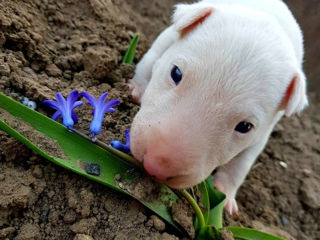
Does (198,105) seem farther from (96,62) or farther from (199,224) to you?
(96,62)

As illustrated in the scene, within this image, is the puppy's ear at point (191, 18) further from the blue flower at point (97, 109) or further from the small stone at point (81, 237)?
the small stone at point (81, 237)

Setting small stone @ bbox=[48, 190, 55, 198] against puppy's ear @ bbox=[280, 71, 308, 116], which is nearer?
small stone @ bbox=[48, 190, 55, 198]

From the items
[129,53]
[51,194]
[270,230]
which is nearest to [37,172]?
[51,194]

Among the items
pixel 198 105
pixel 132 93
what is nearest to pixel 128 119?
pixel 132 93

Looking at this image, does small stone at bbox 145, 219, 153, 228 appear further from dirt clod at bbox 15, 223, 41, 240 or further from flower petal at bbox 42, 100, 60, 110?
flower petal at bbox 42, 100, 60, 110

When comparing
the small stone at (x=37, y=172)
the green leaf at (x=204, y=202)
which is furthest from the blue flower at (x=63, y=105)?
the green leaf at (x=204, y=202)

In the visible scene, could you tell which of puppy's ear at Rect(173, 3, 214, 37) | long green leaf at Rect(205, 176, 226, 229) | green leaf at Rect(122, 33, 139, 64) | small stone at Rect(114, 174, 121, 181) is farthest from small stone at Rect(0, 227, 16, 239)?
green leaf at Rect(122, 33, 139, 64)
